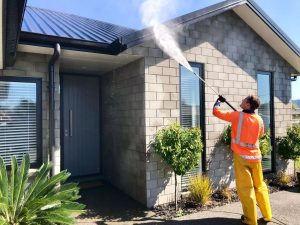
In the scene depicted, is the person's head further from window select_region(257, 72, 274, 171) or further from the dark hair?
window select_region(257, 72, 274, 171)

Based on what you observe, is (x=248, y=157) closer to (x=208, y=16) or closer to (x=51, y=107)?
(x=208, y=16)

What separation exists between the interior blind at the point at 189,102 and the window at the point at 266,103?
2.41m

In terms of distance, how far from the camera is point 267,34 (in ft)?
26.0

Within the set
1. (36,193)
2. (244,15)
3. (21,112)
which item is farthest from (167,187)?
(244,15)

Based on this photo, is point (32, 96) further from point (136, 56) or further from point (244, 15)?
point (244, 15)

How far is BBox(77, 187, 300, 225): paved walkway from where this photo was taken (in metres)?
5.20

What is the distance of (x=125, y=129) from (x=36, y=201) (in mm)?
3279

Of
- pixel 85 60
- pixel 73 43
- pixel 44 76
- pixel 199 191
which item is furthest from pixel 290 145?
pixel 44 76

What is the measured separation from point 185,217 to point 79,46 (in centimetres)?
397

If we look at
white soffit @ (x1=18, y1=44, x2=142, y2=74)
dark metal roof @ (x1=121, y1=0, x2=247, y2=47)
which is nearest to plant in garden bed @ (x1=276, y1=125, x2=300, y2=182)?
dark metal roof @ (x1=121, y1=0, x2=247, y2=47)

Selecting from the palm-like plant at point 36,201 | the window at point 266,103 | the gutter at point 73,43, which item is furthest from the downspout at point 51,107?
the window at point 266,103

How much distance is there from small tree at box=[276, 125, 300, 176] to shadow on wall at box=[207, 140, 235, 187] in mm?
1885

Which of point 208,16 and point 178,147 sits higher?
point 208,16

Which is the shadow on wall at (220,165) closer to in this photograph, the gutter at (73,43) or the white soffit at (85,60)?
the white soffit at (85,60)
